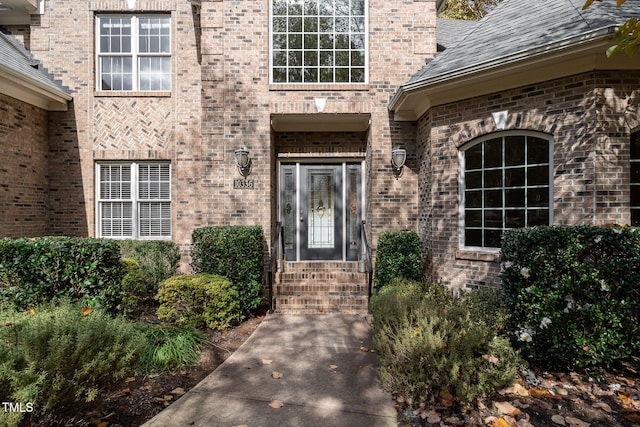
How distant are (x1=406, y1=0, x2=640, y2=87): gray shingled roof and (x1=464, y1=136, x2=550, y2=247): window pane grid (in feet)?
4.41

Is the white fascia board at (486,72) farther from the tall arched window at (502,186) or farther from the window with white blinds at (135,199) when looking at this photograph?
the window with white blinds at (135,199)

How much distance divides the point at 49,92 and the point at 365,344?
8021 millimetres

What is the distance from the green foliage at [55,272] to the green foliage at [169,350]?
0.78 metres

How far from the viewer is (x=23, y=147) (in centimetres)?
715

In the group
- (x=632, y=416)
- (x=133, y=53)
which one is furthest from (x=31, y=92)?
(x=632, y=416)

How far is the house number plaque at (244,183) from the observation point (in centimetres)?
700

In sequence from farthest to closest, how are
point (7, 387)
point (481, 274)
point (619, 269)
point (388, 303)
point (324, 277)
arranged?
point (324, 277) → point (481, 274) → point (388, 303) → point (619, 269) → point (7, 387)

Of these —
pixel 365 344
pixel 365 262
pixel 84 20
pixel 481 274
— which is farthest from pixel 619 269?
pixel 84 20

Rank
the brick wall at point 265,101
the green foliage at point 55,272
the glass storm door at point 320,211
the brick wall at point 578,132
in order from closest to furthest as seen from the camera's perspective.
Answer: the green foliage at point 55,272
the brick wall at point 578,132
the brick wall at point 265,101
the glass storm door at point 320,211

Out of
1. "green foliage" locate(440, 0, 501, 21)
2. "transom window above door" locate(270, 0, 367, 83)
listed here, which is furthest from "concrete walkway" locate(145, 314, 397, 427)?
"green foliage" locate(440, 0, 501, 21)

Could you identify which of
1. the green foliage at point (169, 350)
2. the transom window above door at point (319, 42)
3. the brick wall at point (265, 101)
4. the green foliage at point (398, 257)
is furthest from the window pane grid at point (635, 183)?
the green foliage at point (169, 350)

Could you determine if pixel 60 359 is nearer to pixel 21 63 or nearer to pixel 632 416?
pixel 632 416

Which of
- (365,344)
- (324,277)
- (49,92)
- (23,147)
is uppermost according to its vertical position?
(49,92)

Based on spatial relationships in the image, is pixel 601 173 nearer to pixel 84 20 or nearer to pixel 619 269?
pixel 619 269
